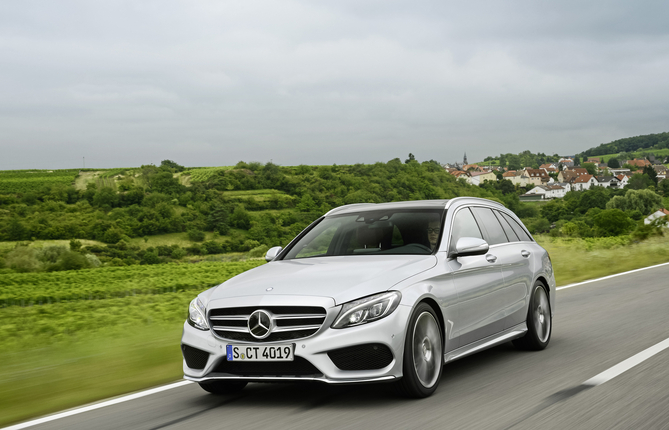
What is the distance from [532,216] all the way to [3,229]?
76.8m

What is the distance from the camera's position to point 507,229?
7.40 metres

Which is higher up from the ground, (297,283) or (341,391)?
(297,283)

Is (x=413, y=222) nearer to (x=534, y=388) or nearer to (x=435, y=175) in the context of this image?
(x=534, y=388)

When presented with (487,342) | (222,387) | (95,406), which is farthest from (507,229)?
(95,406)

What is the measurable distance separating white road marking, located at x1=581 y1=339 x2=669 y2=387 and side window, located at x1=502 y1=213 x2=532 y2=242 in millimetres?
1688

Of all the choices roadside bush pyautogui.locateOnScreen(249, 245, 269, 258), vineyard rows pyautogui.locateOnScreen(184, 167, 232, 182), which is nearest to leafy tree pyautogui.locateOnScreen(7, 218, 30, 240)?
roadside bush pyautogui.locateOnScreen(249, 245, 269, 258)

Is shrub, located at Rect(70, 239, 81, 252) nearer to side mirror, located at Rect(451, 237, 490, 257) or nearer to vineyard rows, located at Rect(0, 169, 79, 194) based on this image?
vineyard rows, located at Rect(0, 169, 79, 194)

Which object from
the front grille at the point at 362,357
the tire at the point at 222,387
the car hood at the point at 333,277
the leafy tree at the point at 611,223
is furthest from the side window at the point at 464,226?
the leafy tree at the point at 611,223

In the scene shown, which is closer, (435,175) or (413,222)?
(413,222)

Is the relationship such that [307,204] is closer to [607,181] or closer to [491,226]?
[491,226]

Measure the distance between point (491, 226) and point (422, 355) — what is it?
2357 millimetres

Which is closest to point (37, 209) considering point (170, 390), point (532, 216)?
point (532, 216)

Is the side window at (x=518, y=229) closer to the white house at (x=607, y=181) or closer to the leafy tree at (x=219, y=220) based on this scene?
the leafy tree at (x=219, y=220)

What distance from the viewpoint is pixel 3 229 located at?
103 meters
